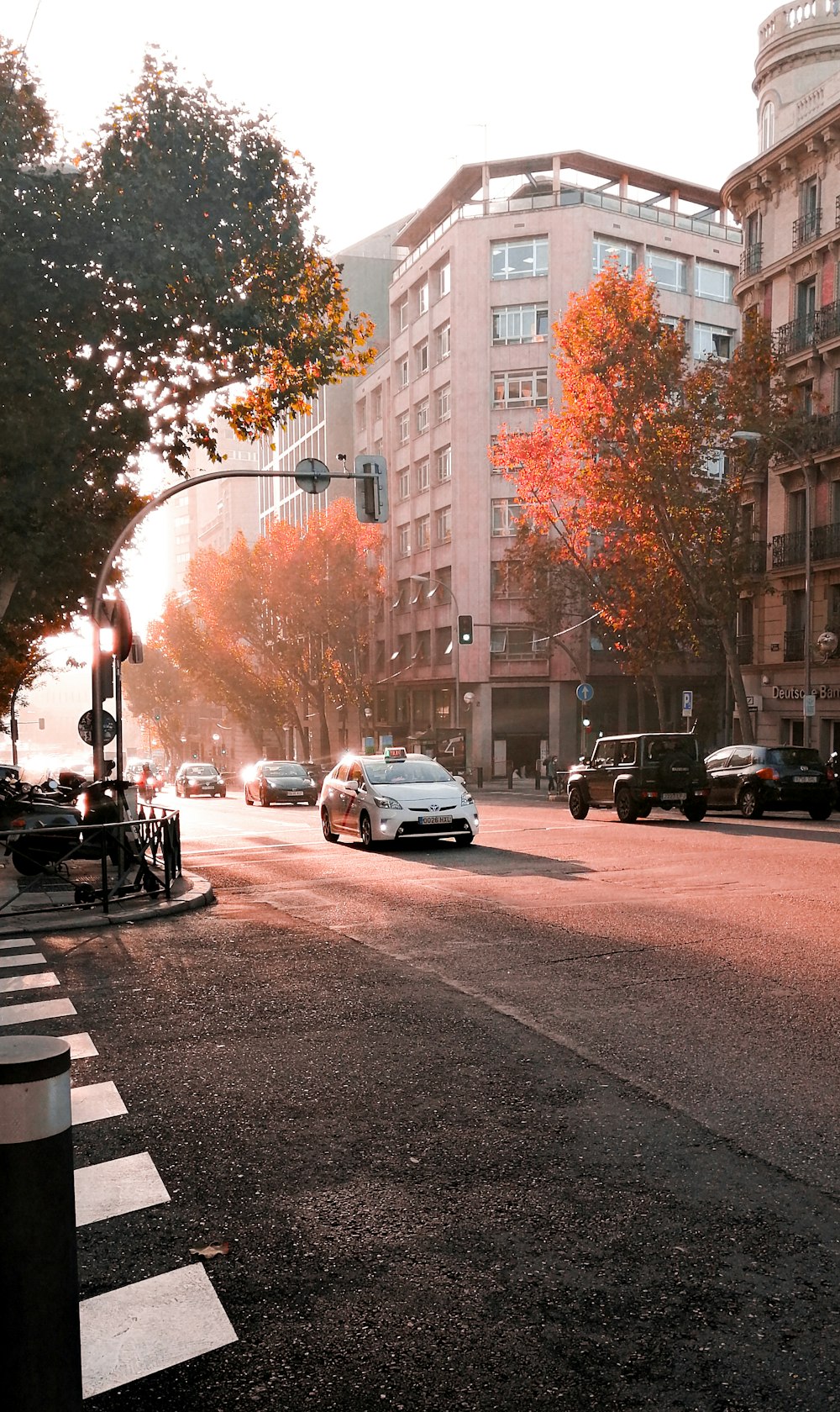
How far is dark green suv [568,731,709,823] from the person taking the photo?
23359 mm

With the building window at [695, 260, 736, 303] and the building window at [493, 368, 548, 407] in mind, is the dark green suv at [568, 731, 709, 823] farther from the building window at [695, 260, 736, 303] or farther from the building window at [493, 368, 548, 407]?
the building window at [695, 260, 736, 303]

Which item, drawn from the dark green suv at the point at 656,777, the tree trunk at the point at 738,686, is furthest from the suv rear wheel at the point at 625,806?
the tree trunk at the point at 738,686

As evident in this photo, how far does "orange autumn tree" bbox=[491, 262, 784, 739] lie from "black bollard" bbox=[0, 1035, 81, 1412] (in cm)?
3395

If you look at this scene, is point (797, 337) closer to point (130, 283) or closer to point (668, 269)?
point (668, 269)

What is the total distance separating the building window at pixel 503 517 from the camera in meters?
57.5

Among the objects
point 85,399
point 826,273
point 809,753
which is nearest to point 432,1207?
point 85,399

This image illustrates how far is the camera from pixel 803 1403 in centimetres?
Answer: 271

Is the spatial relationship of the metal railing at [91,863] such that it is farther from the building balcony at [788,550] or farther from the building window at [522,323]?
the building window at [522,323]

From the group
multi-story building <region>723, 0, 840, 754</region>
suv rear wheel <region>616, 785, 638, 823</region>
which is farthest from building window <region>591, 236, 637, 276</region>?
suv rear wheel <region>616, 785, 638, 823</region>

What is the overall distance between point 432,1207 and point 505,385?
185ft

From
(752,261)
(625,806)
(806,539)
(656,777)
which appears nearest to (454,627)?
(752,261)

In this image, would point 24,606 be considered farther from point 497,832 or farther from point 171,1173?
point 171,1173

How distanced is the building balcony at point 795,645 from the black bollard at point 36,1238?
126 ft

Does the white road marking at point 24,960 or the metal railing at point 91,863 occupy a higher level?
the metal railing at point 91,863
